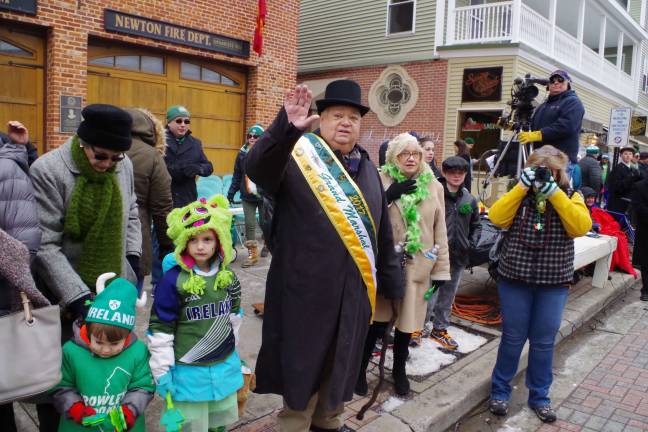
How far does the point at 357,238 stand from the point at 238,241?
18.9ft

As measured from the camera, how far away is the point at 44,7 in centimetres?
745

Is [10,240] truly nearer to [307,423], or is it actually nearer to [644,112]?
[307,423]

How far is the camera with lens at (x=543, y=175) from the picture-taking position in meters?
3.33

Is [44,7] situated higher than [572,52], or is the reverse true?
[572,52]

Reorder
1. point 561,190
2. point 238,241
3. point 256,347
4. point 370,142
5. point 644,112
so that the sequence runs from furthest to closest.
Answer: point 644,112 < point 370,142 < point 238,241 < point 256,347 < point 561,190

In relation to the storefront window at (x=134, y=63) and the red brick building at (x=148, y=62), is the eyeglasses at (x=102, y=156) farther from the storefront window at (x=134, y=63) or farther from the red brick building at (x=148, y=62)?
the storefront window at (x=134, y=63)

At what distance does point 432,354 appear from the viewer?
14.7 ft

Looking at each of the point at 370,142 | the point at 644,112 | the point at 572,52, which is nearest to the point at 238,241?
the point at 370,142

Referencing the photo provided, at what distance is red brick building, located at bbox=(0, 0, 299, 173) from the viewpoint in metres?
7.60

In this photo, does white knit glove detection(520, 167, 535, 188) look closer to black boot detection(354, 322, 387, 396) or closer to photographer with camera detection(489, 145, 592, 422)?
photographer with camera detection(489, 145, 592, 422)

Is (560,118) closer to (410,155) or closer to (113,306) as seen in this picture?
(410,155)

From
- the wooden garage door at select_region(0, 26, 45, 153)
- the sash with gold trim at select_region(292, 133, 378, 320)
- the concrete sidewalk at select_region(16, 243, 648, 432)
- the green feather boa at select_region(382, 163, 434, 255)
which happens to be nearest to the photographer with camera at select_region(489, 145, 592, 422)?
the concrete sidewalk at select_region(16, 243, 648, 432)

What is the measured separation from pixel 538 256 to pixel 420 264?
2.61 feet

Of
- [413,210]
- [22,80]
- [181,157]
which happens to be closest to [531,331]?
[413,210]
